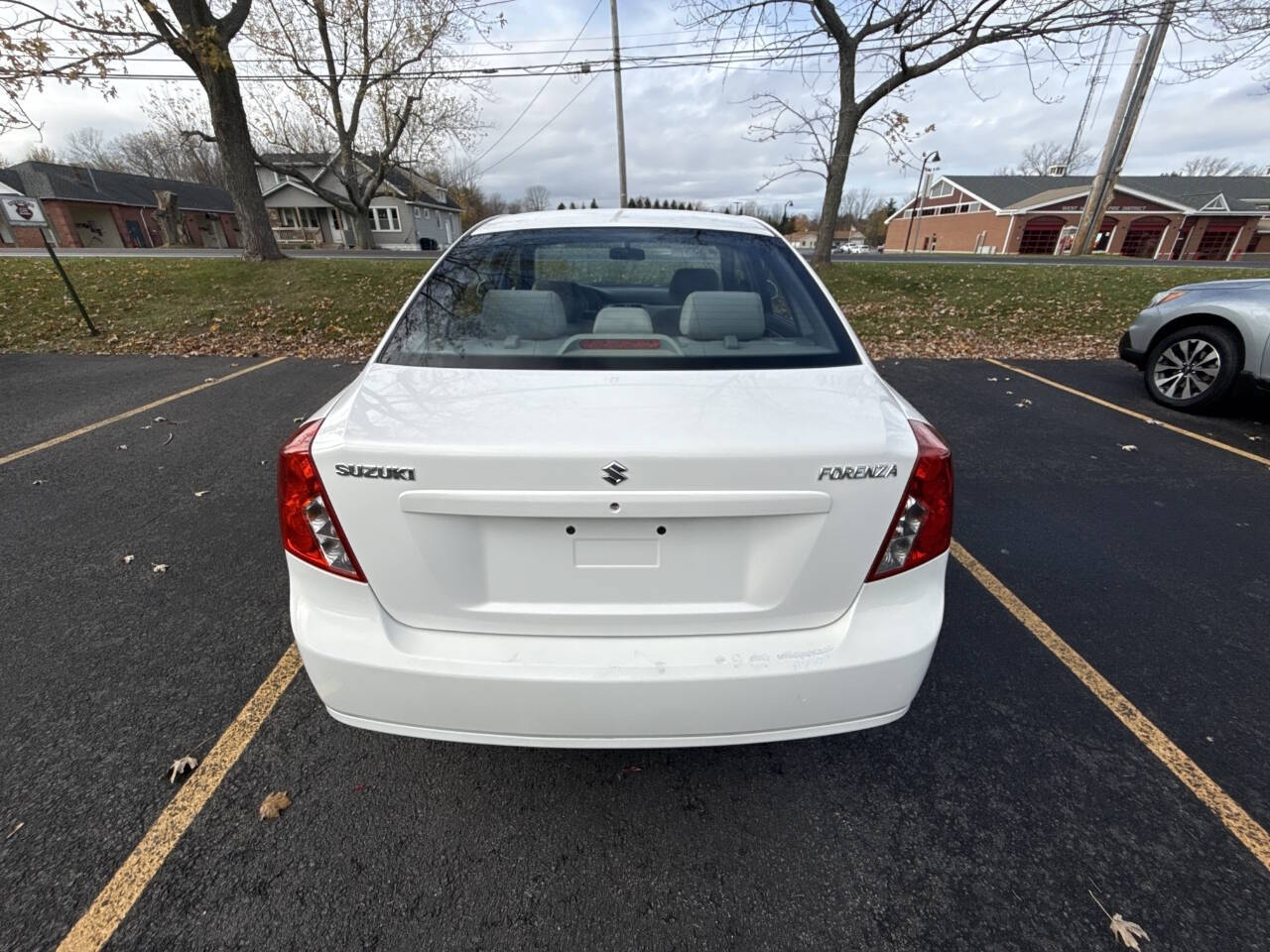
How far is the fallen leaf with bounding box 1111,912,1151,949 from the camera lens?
1455 millimetres

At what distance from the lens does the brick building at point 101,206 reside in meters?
39.4

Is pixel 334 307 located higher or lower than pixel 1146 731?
higher

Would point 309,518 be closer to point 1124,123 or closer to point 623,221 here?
point 623,221

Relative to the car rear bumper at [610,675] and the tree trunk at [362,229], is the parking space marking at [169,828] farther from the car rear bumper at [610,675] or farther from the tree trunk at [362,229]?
the tree trunk at [362,229]

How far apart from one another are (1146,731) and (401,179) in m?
51.2

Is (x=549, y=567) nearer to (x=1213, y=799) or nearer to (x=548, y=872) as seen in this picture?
(x=548, y=872)

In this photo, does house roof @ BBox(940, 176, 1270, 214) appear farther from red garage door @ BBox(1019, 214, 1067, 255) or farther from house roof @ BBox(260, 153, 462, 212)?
house roof @ BBox(260, 153, 462, 212)

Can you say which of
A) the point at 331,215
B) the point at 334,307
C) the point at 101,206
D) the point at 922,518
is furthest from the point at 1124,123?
the point at 101,206

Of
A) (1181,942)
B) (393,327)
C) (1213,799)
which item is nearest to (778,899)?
(1181,942)

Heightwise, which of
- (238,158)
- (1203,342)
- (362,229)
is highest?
(238,158)

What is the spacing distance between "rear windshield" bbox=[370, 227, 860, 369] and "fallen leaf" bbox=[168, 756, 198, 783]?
1.49 m

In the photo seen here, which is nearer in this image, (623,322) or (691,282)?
(623,322)

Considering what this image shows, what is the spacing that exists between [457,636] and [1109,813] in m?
2.05

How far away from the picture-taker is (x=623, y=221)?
8.57 ft
